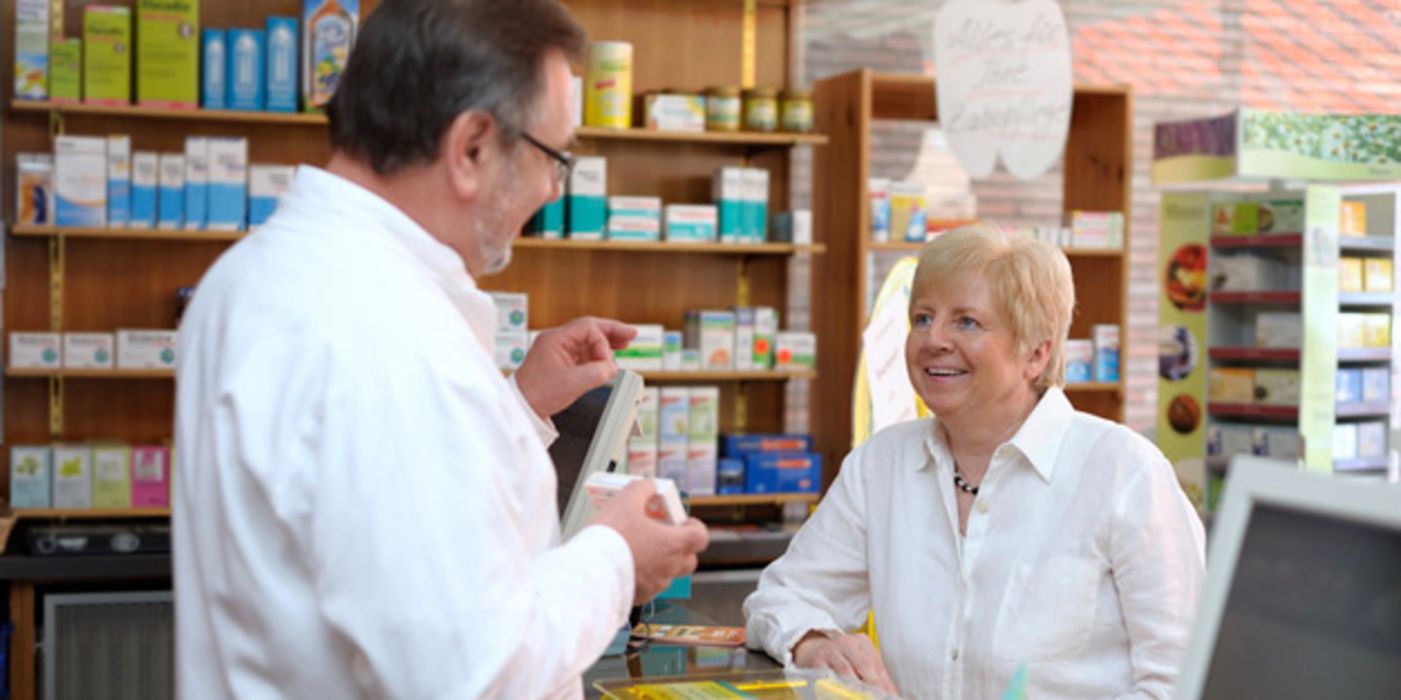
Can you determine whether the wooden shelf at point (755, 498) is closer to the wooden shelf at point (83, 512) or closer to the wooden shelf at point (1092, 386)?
the wooden shelf at point (1092, 386)

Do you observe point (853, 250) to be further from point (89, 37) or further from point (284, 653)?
point (284, 653)

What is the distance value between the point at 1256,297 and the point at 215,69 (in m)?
4.84

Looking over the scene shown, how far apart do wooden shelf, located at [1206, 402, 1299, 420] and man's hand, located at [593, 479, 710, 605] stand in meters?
6.50

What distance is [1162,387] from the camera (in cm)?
812

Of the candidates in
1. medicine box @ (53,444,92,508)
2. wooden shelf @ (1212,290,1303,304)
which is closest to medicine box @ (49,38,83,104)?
medicine box @ (53,444,92,508)

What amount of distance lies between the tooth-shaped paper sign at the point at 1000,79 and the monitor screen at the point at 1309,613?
4.85 m

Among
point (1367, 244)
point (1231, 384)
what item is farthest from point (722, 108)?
point (1367, 244)

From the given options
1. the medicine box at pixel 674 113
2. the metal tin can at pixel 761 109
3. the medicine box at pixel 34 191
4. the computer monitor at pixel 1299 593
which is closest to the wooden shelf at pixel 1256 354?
the metal tin can at pixel 761 109

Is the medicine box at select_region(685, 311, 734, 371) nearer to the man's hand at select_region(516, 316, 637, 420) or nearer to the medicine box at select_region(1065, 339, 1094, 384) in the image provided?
the medicine box at select_region(1065, 339, 1094, 384)

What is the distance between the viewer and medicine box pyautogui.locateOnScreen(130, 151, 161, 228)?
5.35m

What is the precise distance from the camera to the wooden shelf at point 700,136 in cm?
580

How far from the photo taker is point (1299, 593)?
1.05 metres

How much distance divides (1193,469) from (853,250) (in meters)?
2.80

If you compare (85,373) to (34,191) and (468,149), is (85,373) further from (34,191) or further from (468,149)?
(468,149)
